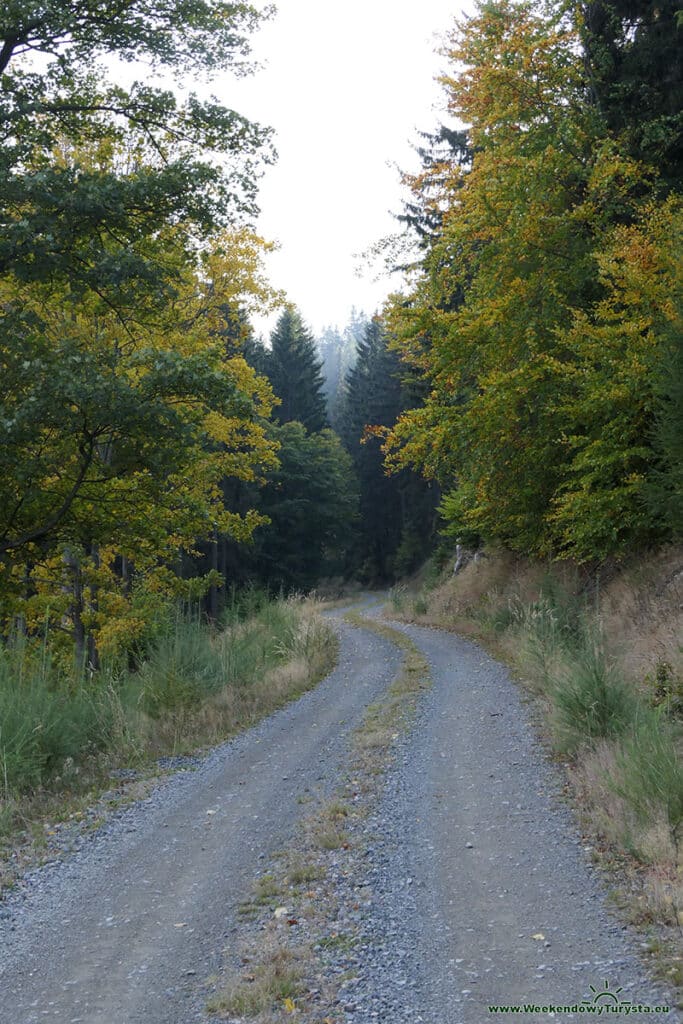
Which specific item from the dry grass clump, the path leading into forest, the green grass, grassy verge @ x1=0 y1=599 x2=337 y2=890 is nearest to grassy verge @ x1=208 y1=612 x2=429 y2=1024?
the dry grass clump

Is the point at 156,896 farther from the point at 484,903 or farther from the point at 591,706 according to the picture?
the point at 591,706

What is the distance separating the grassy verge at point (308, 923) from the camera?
4066mm

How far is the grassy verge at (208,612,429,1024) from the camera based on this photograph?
4.07m

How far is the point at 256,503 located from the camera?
1799 inches

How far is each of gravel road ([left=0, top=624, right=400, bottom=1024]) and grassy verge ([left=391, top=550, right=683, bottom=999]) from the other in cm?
246

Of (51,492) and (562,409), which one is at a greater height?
(562,409)

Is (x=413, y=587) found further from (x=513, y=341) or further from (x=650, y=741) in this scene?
(x=650, y=741)

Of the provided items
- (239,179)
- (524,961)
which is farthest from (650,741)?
(239,179)

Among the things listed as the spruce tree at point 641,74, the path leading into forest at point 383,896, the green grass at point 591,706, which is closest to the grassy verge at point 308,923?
the path leading into forest at point 383,896

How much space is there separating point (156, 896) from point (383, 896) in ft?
5.17

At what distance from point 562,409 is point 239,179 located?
256 inches

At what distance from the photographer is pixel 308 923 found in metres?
5.05

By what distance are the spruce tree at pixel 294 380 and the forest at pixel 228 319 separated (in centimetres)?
3806

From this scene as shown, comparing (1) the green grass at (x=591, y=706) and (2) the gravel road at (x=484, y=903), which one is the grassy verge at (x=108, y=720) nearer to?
(2) the gravel road at (x=484, y=903)
